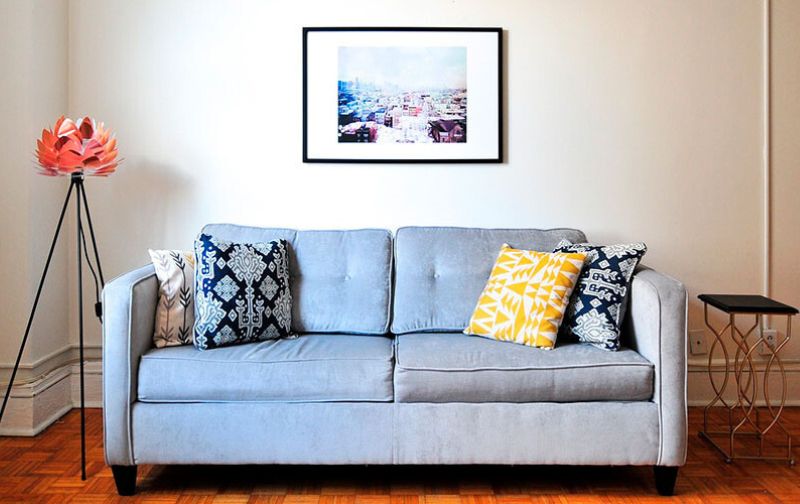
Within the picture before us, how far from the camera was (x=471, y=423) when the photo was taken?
2330 mm

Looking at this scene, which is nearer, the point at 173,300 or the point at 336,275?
the point at 173,300

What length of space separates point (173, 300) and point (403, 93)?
1435 millimetres

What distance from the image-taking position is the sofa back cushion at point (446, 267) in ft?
9.23

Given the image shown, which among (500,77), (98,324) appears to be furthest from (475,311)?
(98,324)

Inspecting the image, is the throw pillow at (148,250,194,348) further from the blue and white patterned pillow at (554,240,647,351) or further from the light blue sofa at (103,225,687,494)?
the blue and white patterned pillow at (554,240,647,351)

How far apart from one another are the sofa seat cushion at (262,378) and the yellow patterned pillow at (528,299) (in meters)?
0.46

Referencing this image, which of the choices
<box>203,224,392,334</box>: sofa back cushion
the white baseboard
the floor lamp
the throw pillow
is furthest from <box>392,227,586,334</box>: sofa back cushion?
the white baseboard

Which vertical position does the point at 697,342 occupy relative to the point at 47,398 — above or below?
above

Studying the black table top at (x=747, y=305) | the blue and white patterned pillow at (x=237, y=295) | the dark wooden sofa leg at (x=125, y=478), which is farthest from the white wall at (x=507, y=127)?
the dark wooden sofa leg at (x=125, y=478)

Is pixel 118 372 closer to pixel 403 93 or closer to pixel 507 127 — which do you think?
pixel 403 93

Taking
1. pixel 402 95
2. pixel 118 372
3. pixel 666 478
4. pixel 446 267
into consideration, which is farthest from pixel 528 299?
pixel 118 372

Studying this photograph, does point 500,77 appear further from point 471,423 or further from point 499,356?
point 471,423

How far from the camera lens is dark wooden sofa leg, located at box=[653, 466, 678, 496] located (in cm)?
235

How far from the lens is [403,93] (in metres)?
3.24
